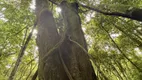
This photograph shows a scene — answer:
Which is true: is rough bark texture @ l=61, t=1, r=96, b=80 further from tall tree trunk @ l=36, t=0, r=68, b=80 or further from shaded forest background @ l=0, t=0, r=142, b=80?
shaded forest background @ l=0, t=0, r=142, b=80

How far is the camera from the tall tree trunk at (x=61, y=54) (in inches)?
70.4

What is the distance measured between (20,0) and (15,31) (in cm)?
98

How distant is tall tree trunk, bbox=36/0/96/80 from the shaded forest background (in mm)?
775

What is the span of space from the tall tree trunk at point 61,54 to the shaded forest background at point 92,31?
78 cm

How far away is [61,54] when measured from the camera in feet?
6.74

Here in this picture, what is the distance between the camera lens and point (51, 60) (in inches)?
73.8

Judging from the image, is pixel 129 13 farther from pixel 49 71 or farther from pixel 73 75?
pixel 49 71

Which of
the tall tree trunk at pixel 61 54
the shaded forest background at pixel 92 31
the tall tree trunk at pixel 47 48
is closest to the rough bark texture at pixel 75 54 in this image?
the tall tree trunk at pixel 61 54

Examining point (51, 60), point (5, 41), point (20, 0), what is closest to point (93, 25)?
point (20, 0)

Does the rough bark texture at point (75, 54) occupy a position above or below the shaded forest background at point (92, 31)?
above

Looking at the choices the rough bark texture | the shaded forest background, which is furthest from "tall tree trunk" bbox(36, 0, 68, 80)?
the shaded forest background

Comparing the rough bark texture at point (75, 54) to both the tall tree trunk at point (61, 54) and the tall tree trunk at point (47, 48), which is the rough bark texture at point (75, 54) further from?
the tall tree trunk at point (47, 48)

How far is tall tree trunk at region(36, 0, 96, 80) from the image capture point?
70.4 inches

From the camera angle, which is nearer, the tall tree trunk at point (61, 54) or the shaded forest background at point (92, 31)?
the tall tree trunk at point (61, 54)
